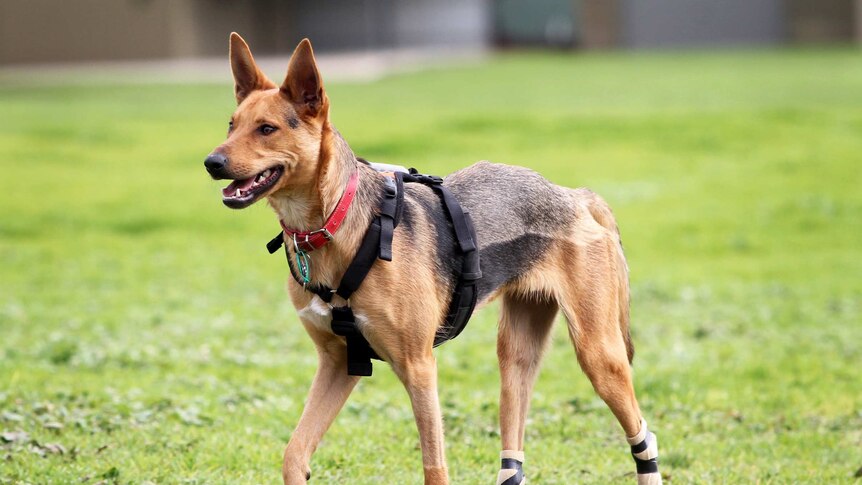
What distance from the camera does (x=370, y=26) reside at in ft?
199

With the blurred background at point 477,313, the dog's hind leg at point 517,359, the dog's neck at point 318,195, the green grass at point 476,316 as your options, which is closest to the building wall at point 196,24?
the blurred background at point 477,313

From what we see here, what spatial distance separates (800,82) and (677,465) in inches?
1122

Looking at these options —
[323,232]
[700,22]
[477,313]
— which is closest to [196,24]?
[700,22]

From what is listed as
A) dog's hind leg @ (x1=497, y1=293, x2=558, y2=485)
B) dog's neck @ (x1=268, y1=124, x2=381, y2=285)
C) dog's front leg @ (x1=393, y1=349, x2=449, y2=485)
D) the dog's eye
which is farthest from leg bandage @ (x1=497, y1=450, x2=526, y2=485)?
the dog's eye

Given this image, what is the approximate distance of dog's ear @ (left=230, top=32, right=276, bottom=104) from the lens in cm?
528

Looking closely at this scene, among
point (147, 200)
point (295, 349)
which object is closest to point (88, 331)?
point (295, 349)

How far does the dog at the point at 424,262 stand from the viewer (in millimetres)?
5105

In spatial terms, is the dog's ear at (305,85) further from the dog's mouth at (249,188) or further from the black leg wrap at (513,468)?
the black leg wrap at (513,468)

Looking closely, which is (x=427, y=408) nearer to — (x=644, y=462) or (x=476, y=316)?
(x=644, y=462)

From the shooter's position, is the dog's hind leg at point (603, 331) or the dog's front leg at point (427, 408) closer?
the dog's front leg at point (427, 408)

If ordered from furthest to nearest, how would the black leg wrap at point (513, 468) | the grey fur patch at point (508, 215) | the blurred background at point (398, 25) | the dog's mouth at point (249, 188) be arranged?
1. the blurred background at point (398, 25)
2. the black leg wrap at point (513, 468)
3. the grey fur patch at point (508, 215)
4. the dog's mouth at point (249, 188)

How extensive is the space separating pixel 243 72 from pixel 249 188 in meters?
0.67

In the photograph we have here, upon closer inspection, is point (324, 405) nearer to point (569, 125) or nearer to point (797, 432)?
point (797, 432)

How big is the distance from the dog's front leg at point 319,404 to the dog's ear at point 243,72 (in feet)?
3.65
